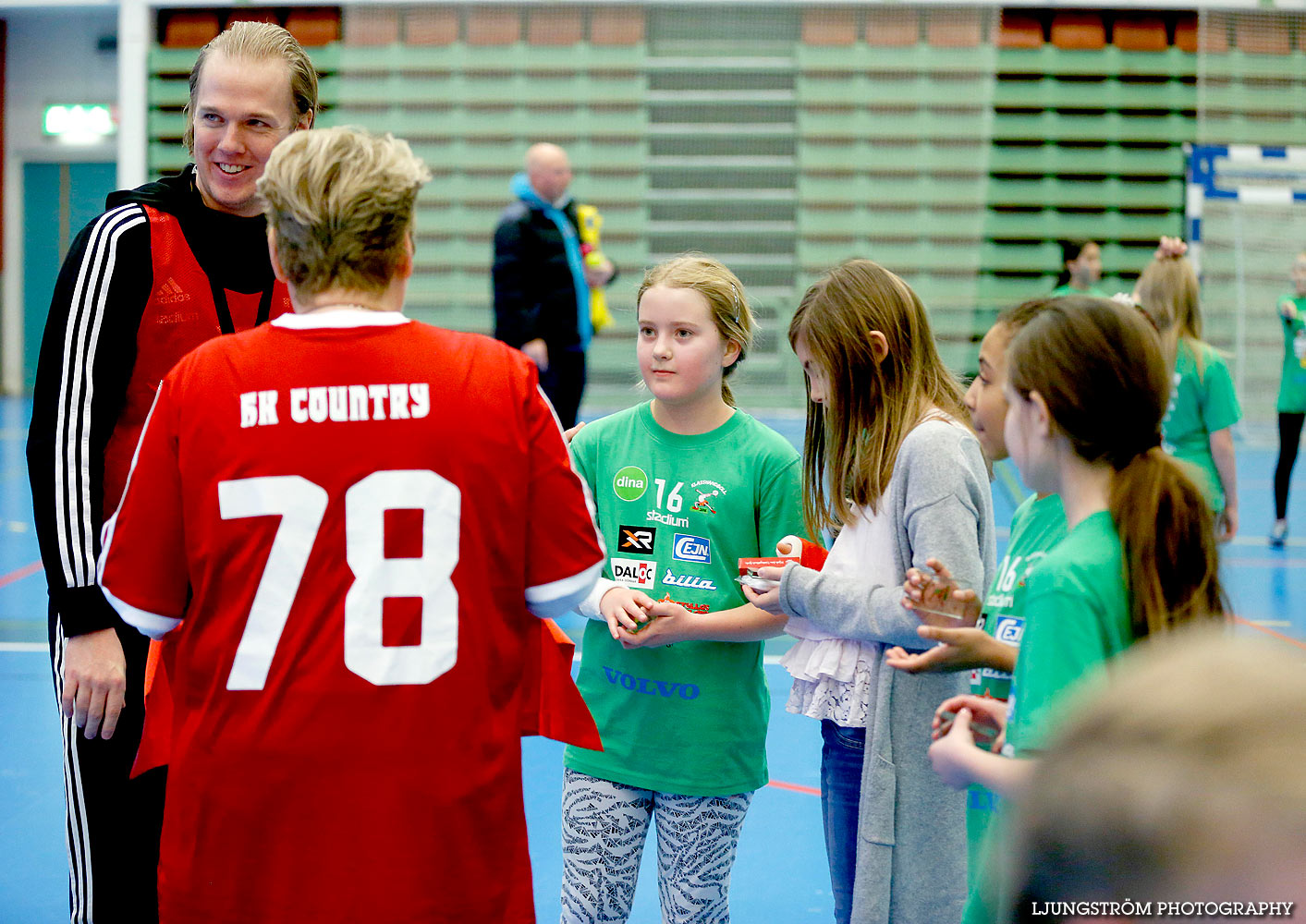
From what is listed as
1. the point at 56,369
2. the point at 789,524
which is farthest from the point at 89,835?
the point at 789,524

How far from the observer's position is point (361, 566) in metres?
1.17

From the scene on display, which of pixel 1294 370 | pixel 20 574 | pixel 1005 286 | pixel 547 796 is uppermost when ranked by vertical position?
pixel 1005 286

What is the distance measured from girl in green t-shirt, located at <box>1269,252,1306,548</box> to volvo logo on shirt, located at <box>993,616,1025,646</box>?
595cm

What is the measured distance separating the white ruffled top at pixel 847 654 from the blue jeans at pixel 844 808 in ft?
0.12

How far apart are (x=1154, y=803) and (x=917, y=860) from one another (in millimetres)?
1285

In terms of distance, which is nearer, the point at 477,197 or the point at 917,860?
the point at 917,860

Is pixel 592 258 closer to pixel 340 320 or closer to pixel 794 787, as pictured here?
pixel 794 787

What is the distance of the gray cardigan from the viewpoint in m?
1.66

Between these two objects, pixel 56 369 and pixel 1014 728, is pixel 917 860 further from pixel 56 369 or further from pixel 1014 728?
pixel 56 369

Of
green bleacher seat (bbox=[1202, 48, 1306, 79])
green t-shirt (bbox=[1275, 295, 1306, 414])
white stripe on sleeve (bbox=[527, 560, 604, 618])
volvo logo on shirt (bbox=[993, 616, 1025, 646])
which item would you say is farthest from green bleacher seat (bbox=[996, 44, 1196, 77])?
white stripe on sleeve (bbox=[527, 560, 604, 618])

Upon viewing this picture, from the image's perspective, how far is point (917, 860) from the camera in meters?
1.66

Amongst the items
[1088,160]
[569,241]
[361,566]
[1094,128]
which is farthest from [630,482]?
[1094,128]

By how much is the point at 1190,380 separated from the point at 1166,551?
3650 mm

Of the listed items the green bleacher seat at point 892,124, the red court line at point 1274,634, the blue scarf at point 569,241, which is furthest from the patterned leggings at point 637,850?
the green bleacher seat at point 892,124
